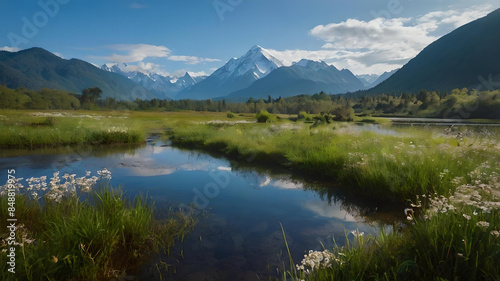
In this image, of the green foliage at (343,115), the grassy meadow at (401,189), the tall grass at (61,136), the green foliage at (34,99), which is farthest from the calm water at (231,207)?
the green foliage at (34,99)

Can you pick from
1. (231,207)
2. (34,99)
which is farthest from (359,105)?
(34,99)

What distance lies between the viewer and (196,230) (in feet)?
25.2

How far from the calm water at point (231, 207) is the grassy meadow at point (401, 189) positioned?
0.89 meters

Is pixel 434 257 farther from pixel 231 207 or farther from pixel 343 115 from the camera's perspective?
pixel 343 115

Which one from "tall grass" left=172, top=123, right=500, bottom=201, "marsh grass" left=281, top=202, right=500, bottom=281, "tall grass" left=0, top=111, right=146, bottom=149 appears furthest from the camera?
"tall grass" left=0, top=111, right=146, bottom=149

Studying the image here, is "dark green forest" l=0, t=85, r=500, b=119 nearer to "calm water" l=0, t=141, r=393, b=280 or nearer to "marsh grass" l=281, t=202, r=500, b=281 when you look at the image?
"calm water" l=0, t=141, r=393, b=280

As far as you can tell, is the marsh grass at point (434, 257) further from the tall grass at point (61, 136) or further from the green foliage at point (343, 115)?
the green foliage at point (343, 115)

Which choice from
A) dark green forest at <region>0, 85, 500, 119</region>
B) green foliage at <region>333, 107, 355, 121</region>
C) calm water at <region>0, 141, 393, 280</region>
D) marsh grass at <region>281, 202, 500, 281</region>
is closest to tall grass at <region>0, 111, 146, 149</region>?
calm water at <region>0, 141, 393, 280</region>

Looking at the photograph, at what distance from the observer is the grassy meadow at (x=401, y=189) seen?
3852mm

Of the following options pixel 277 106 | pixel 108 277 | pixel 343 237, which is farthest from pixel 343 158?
pixel 277 106

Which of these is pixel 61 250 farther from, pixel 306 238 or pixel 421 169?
pixel 421 169

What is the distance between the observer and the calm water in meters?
6.12

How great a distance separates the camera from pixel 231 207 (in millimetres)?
9992

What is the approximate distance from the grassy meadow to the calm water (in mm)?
894
